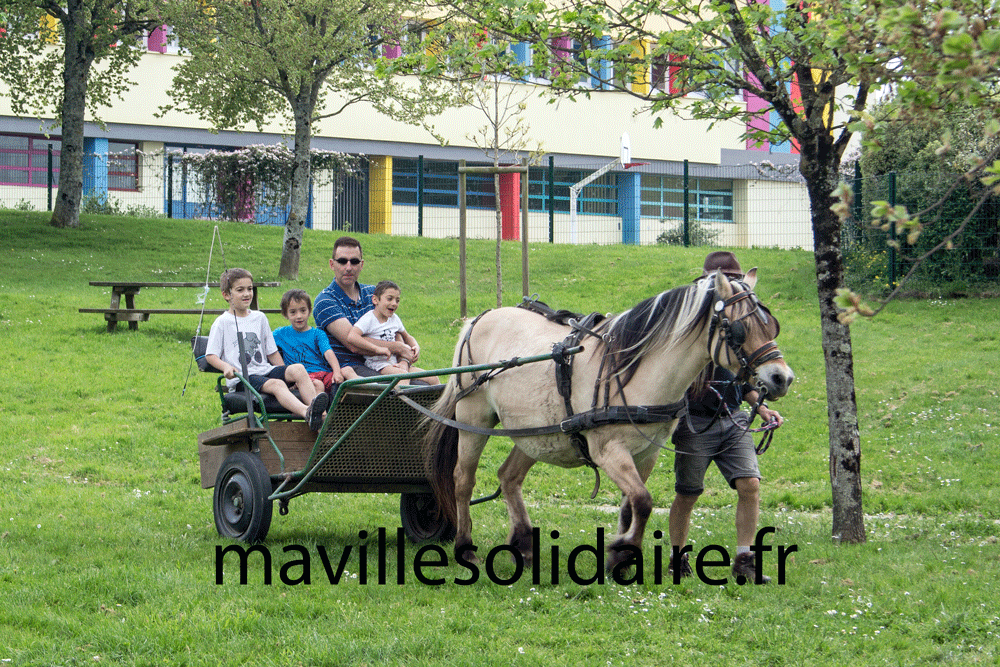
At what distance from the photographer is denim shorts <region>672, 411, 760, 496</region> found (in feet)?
19.7

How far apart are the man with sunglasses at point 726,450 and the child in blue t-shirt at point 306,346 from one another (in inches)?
88.4

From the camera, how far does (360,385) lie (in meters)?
6.46

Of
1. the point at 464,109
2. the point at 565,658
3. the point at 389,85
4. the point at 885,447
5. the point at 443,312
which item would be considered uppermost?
the point at 464,109

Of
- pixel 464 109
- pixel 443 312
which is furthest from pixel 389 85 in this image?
pixel 464 109

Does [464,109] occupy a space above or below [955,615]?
above

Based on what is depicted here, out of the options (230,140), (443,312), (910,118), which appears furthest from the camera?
(230,140)

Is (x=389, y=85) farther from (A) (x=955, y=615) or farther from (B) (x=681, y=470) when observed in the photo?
(A) (x=955, y=615)

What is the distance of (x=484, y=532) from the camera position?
7.40 meters

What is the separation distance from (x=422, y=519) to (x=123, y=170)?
77.0ft

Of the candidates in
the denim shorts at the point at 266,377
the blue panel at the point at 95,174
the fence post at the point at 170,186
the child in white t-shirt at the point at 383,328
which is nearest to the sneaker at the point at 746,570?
the child in white t-shirt at the point at 383,328

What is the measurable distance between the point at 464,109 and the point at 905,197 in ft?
54.2

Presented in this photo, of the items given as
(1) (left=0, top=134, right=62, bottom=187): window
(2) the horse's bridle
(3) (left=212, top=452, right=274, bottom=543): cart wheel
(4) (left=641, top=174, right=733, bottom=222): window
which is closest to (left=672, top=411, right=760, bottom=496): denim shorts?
(2) the horse's bridle

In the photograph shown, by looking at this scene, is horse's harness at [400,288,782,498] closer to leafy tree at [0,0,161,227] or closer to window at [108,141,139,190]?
leafy tree at [0,0,161,227]

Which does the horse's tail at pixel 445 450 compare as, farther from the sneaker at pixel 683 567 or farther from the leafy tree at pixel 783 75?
the leafy tree at pixel 783 75
